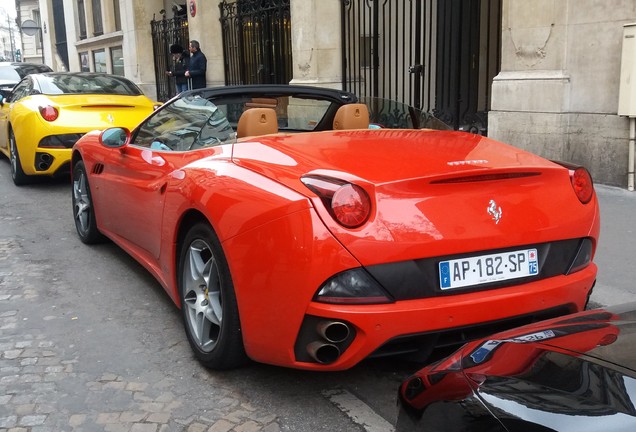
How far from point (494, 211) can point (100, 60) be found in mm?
26250

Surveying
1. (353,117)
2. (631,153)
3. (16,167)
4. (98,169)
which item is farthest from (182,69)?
(353,117)

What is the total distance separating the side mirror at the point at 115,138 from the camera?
494cm

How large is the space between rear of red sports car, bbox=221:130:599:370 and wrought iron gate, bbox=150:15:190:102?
17.3 metres

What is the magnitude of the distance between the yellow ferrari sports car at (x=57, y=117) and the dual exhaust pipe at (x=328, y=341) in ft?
20.2

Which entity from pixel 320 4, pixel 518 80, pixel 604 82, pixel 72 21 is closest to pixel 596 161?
pixel 604 82

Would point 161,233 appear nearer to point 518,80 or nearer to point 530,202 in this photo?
point 530,202

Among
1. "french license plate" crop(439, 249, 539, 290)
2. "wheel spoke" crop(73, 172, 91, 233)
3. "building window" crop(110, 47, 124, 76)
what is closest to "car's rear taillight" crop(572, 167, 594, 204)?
"french license plate" crop(439, 249, 539, 290)

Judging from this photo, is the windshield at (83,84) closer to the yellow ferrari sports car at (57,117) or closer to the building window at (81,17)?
the yellow ferrari sports car at (57,117)

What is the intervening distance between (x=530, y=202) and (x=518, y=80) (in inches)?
205

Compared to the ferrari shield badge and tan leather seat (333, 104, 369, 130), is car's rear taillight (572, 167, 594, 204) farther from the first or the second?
tan leather seat (333, 104, 369, 130)

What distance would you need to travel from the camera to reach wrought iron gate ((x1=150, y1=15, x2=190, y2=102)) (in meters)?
19.6

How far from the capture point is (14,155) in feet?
29.7

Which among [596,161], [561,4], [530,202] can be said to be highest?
[561,4]

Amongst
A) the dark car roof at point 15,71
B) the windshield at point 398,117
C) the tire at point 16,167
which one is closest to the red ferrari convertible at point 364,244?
the windshield at point 398,117
